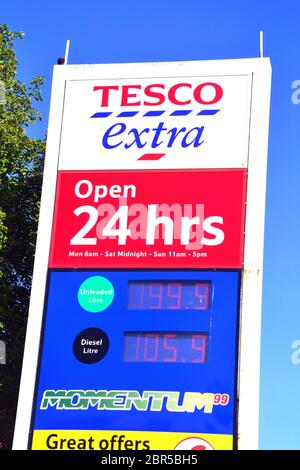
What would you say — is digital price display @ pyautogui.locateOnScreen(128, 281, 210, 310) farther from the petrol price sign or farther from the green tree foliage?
the green tree foliage

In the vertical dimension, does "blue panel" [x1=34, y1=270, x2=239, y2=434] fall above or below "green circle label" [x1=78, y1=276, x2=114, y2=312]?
below

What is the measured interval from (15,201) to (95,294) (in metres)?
8.99

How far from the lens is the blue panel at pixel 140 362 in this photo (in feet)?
57.7

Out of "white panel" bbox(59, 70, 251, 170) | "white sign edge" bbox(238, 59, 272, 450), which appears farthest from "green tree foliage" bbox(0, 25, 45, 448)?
"white sign edge" bbox(238, 59, 272, 450)

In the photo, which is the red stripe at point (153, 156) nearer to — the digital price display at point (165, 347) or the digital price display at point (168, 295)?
the digital price display at point (168, 295)

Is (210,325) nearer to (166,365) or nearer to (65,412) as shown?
(166,365)

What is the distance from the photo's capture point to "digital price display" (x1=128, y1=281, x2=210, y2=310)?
18156 mm

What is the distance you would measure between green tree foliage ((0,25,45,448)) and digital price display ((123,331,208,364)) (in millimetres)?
7949

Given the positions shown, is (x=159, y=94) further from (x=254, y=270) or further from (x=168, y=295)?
(x=168, y=295)

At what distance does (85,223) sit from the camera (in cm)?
1927

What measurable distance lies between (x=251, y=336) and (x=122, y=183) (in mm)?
4351

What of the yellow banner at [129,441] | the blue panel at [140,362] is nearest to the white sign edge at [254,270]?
the blue panel at [140,362]

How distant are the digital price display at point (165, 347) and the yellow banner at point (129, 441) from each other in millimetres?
1454

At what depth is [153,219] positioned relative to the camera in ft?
62.4
